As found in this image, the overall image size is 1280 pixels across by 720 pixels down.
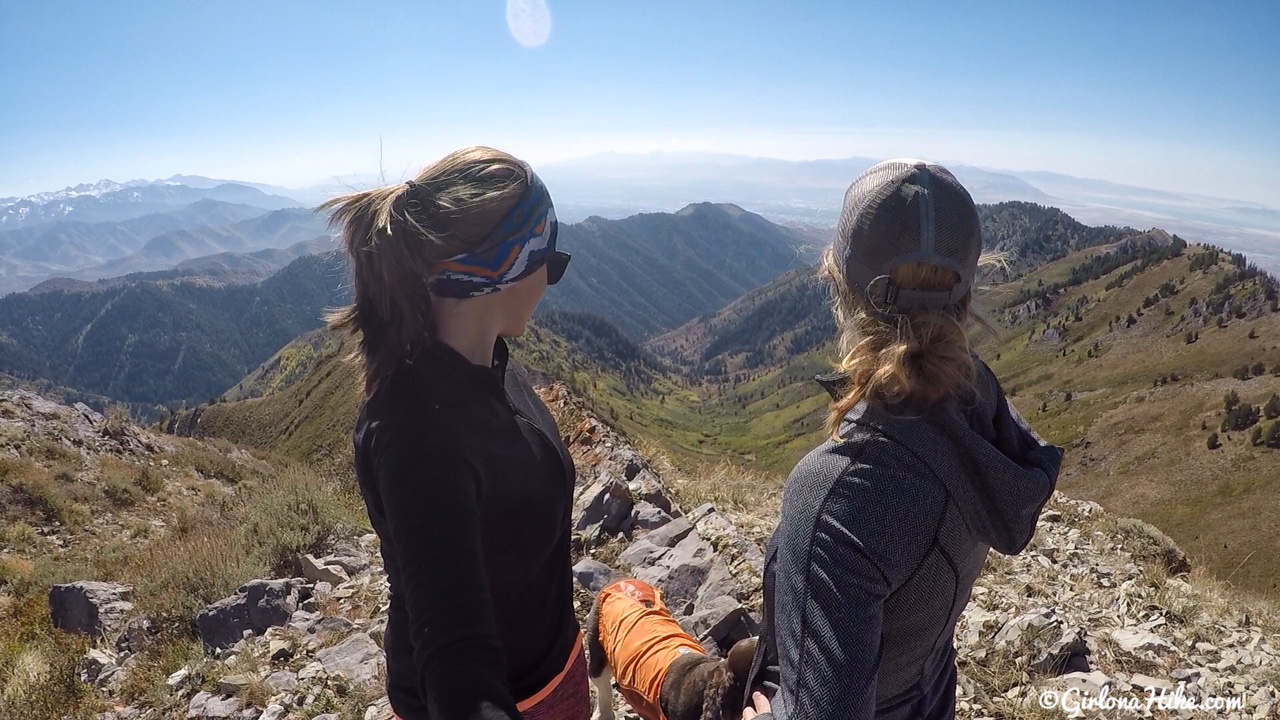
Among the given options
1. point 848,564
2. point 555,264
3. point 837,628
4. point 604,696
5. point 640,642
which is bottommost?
point 604,696

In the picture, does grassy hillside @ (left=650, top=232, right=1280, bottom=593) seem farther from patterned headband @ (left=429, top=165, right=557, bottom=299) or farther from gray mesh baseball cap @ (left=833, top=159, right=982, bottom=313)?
patterned headband @ (left=429, top=165, right=557, bottom=299)

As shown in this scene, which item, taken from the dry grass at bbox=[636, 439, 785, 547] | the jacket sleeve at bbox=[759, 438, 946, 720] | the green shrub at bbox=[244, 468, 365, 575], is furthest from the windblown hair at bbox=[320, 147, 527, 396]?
the green shrub at bbox=[244, 468, 365, 575]

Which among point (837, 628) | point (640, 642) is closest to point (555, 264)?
point (837, 628)

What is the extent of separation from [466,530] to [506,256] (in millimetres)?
961

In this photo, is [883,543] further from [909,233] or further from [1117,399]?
[1117,399]

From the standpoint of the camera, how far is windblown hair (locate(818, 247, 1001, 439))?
6.34 feet

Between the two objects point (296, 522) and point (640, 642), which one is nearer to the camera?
point (640, 642)

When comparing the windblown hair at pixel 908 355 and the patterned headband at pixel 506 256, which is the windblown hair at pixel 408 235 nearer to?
the patterned headband at pixel 506 256

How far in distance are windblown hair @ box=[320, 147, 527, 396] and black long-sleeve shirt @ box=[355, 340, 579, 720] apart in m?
0.17

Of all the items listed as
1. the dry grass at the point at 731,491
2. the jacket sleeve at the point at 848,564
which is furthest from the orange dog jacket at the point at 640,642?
the dry grass at the point at 731,491

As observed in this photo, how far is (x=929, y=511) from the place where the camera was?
6.09ft

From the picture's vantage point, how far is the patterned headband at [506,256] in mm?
2111

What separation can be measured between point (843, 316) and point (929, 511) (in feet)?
2.38

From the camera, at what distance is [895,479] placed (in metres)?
1.83
